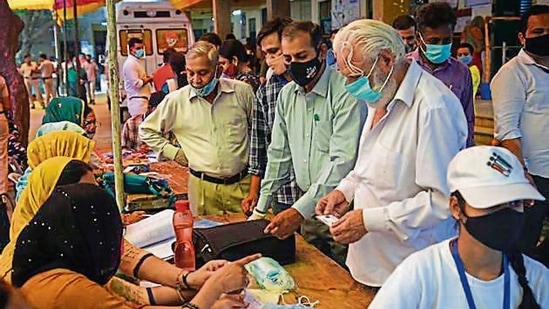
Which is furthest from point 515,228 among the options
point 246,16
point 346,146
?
point 246,16

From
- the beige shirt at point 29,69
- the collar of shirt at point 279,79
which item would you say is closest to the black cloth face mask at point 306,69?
the collar of shirt at point 279,79

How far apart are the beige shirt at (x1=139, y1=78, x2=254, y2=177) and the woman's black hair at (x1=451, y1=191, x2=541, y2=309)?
6.91 feet

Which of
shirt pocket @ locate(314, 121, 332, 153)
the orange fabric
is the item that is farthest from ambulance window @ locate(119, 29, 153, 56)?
the orange fabric

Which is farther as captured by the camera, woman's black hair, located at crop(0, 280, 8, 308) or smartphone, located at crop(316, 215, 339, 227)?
smartphone, located at crop(316, 215, 339, 227)

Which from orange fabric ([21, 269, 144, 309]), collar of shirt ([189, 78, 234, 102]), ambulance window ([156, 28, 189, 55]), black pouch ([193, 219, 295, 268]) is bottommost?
black pouch ([193, 219, 295, 268])

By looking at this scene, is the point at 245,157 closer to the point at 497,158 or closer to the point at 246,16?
the point at 497,158

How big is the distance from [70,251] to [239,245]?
79cm

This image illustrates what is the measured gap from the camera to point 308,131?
2820 millimetres

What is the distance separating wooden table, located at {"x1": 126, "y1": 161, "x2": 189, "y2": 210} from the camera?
380cm

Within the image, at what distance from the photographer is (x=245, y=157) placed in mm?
3545

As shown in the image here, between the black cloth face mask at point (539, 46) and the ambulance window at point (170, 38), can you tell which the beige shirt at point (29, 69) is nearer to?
the ambulance window at point (170, 38)

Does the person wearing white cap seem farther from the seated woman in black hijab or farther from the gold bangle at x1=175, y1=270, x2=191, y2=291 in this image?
the gold bangle at x1=175, y1=270, x2=191, y2=291

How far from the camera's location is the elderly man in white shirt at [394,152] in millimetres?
1944

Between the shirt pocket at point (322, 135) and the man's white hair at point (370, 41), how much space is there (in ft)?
2.10
